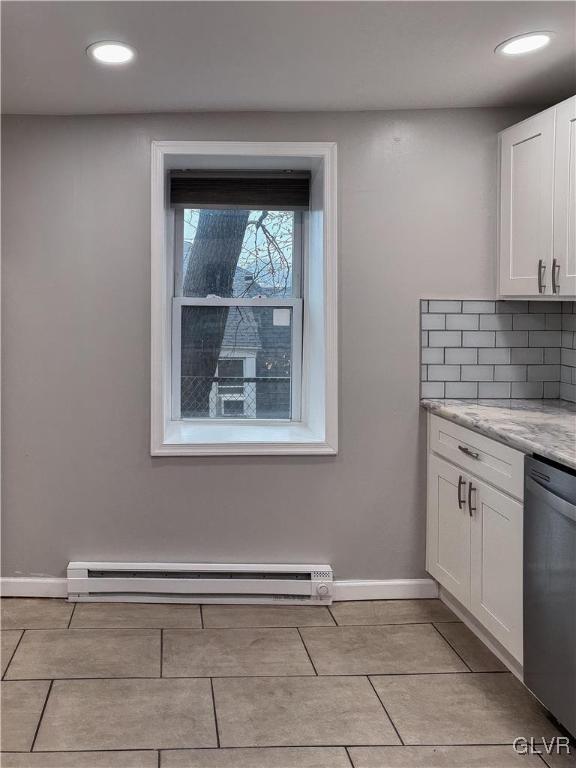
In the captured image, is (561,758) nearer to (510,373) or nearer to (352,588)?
(352,588)

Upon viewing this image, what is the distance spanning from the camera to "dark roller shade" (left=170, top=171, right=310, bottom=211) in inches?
152

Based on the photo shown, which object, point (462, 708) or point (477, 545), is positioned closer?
point (462, 708)

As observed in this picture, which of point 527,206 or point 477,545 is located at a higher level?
point 527,206

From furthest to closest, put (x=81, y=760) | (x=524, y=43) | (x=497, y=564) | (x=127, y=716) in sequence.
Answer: (x=497, y=564) < (x=524, y=43) < (x=127, y=716) < (x=81, y=760)

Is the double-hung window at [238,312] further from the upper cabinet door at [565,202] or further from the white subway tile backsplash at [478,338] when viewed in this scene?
the upper cabinet door at [565,202]

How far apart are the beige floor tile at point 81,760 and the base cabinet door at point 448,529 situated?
4.64 ft

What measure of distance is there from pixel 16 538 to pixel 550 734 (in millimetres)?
2423

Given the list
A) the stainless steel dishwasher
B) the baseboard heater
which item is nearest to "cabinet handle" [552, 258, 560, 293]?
the stainless steel dishwasher

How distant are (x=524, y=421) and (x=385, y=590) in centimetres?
116

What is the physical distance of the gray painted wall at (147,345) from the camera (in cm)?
351

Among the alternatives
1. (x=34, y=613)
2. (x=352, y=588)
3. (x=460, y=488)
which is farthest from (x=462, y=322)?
(x=34, y=613)

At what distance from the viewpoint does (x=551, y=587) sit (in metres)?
2.30

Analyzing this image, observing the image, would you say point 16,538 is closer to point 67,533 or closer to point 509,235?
point 67,533

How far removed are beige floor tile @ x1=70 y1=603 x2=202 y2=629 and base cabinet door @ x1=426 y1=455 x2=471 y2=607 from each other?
1080 millimetres
